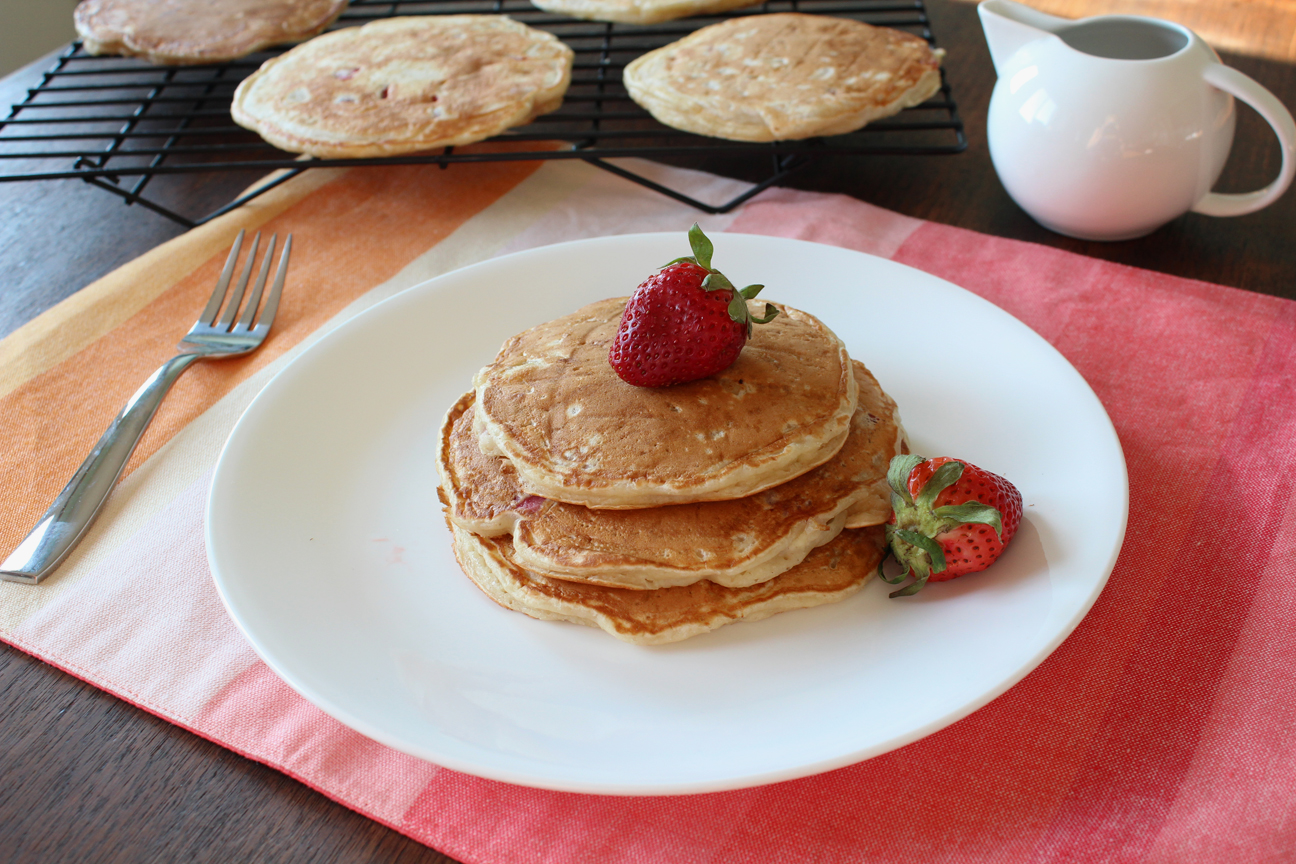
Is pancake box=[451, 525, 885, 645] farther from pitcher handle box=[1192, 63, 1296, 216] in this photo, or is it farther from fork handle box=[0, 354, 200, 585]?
pitcher handle box=[1192, 63, 1296, 216]

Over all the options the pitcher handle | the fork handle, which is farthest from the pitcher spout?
the fork handle

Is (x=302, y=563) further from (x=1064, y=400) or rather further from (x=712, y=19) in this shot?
(x=712, y=19)

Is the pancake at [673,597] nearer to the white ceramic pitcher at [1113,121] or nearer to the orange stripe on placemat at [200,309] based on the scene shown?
the orange stripe on placemat at [200,309]

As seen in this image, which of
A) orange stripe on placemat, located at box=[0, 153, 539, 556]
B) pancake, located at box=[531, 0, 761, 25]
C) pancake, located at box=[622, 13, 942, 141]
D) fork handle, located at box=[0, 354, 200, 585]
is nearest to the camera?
fork handle, located at box=[0, 354, 200, 585]

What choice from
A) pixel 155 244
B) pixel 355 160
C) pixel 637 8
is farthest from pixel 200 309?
pixel 637 8

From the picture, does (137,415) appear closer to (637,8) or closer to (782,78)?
(782,78)

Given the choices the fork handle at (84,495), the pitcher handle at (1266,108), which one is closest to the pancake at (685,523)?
the fork handle at (84,495)
